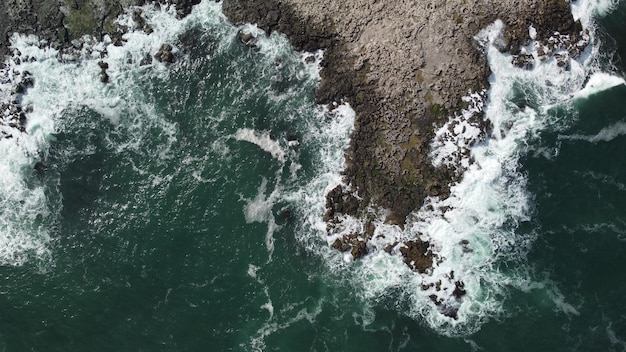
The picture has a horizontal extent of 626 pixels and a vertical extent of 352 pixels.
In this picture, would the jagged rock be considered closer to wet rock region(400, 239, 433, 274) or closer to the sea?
the sea

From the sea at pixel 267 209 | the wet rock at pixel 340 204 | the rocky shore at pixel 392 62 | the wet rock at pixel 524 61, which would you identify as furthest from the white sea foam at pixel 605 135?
the wet rock at pixel 340 204

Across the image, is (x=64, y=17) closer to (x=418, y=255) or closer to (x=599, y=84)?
(x=418, y=255)

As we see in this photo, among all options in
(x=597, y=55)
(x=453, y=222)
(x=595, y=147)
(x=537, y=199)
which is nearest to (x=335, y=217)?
(x=453, y=222)

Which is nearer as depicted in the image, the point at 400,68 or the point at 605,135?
the point at 605,135

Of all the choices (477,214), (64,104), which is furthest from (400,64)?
(64,104)

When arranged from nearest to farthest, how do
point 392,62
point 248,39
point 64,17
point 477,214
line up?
point 477,214, point 392,62, point 248,39, point 64,17

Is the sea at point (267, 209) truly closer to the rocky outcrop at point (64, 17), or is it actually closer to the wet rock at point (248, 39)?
the wet rock at point (248, 39)

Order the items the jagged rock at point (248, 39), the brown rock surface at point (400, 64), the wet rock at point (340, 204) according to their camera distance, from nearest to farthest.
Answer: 1. the wet rock at point (340, 204)
2. the brown rock surface at point (400, 64)
3. the jagged rock at point (248, 39)

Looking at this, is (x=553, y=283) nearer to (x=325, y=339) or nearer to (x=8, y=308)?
(x=325, y=339)
